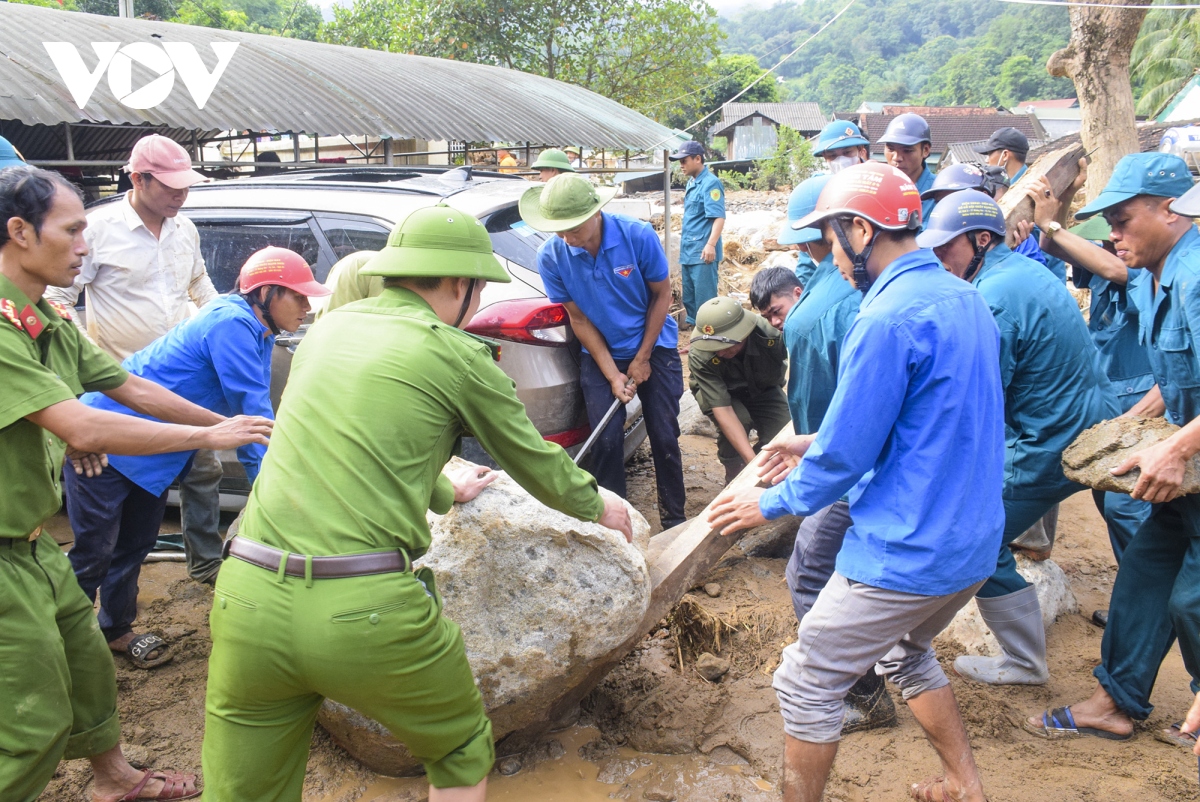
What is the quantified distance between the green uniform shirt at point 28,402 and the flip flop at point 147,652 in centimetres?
137

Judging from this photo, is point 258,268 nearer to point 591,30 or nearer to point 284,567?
point 284,567

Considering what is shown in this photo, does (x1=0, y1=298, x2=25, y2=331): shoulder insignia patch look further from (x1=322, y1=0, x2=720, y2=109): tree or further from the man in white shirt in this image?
(x1=322, y1=0, x2=720, y2=109): tree

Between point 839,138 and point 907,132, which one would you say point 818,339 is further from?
point 839,138

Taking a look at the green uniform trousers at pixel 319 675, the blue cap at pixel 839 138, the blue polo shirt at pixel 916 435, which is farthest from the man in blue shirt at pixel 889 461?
the blue cap at pixel 839 138

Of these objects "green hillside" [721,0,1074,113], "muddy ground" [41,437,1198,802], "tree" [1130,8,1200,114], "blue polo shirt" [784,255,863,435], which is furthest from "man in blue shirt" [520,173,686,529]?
"green hillside" [721,0,1074,113]

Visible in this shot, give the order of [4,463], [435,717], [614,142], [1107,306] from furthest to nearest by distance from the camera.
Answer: [614,142] → [1107,306] → [4,463] → [435,717]

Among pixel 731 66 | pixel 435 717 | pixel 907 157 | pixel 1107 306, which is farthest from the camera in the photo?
A: pixel 731 66

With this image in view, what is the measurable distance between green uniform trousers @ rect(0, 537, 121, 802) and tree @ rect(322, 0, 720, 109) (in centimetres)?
1855

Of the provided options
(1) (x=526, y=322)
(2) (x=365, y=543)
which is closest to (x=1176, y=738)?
(2) (x=365, y=543)

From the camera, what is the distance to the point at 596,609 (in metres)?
2.79

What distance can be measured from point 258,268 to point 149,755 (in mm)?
1803

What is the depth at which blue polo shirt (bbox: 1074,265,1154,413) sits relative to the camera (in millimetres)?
4012

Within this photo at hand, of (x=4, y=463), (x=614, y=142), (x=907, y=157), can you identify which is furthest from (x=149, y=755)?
(x=614, y=142)

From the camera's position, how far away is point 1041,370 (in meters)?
3.18
